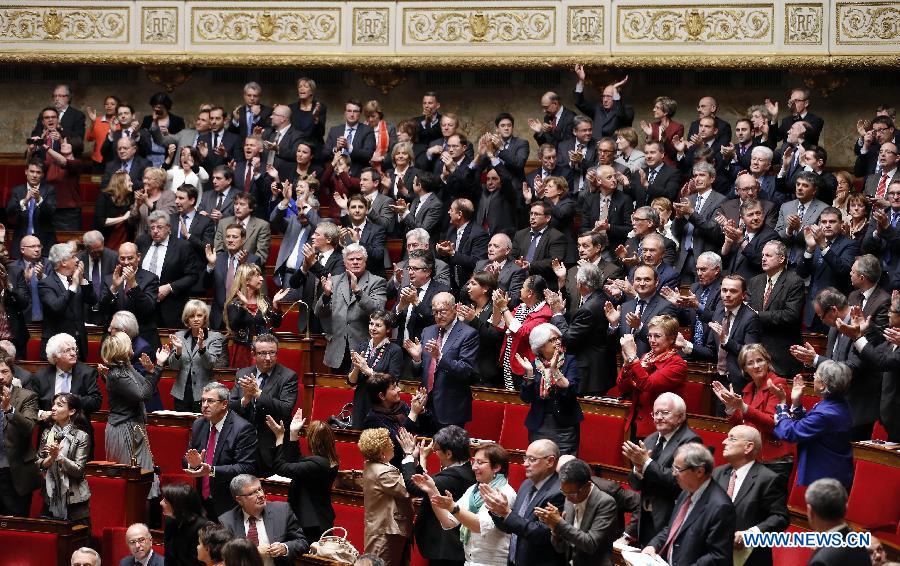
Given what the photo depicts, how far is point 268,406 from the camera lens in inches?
174

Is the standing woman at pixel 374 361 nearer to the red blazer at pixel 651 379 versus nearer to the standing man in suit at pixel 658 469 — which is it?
the red blazer at pixel 651 379

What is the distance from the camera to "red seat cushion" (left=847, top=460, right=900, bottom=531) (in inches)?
147

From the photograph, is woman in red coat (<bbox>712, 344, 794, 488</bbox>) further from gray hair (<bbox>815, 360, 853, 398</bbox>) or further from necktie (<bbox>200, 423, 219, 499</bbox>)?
necktie (<bbox>200, 423, 219, 499</bbox>)

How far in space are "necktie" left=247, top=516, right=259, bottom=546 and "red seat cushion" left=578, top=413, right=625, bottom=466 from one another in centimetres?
113

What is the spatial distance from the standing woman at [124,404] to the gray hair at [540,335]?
135cm

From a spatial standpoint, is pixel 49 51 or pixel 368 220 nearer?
pixel 368 220

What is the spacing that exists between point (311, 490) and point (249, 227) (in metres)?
2.23

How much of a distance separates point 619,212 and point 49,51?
3744 millimetres

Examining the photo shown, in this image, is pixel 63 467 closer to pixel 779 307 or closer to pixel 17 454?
pixel 17 454

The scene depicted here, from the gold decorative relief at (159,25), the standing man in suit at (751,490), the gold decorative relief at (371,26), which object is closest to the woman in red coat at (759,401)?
the standing man in suit at (751,490)

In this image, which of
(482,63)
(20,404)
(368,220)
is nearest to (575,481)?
(20,404)

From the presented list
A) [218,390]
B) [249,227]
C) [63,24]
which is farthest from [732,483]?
[63,24]

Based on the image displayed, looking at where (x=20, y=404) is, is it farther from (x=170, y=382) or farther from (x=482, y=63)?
(x=482, y=63)

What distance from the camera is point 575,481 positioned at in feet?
11.0
